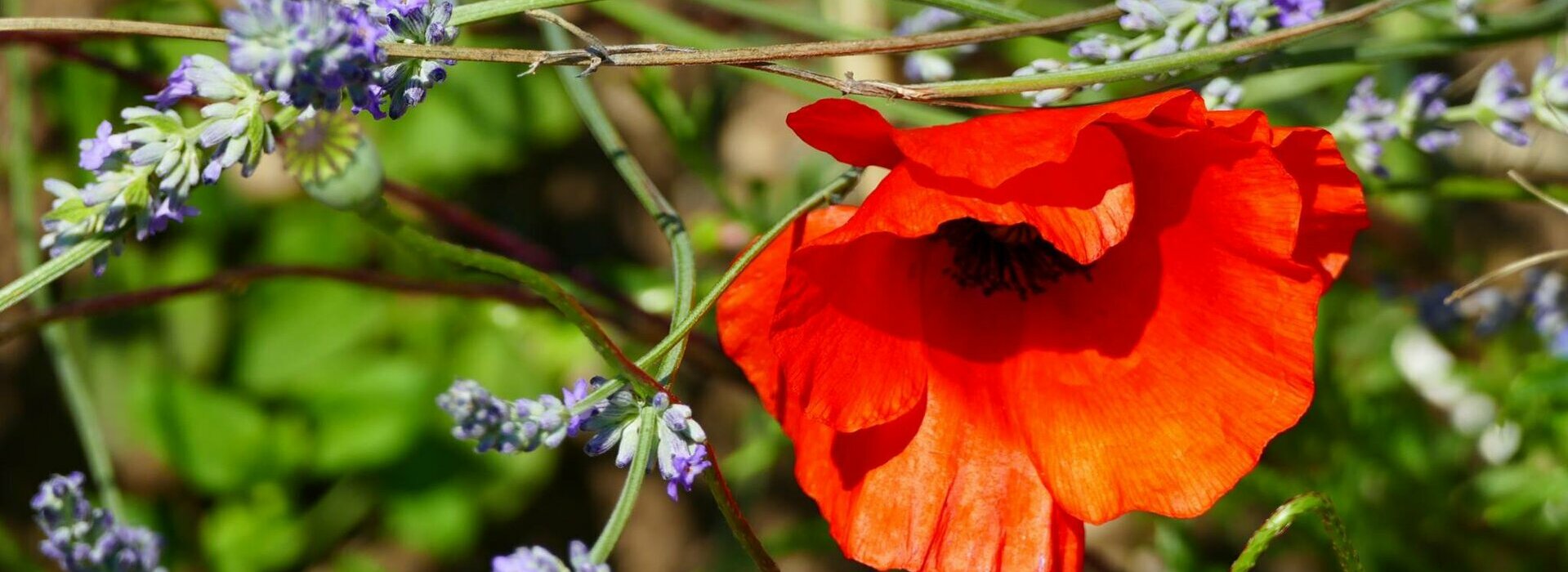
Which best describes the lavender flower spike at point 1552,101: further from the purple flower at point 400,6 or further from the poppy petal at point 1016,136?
the purple flower at point 400,6

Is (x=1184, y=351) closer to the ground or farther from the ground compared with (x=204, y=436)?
closer to the ground

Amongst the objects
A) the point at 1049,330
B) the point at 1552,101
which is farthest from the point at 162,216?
the point at 1552,101

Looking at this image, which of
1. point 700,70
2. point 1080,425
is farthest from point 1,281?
point 1080,425

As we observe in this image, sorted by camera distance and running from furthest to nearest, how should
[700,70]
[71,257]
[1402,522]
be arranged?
[700,70] < [1402,522] < [71,257]

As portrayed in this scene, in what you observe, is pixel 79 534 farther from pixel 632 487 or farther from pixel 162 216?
pixel 632 487

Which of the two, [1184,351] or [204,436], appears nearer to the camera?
[1184,351]

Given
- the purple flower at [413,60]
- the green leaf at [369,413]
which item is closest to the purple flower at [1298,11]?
the purple flower at [413,60]

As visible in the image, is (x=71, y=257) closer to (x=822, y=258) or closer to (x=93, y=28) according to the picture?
(x=93, y=28)
